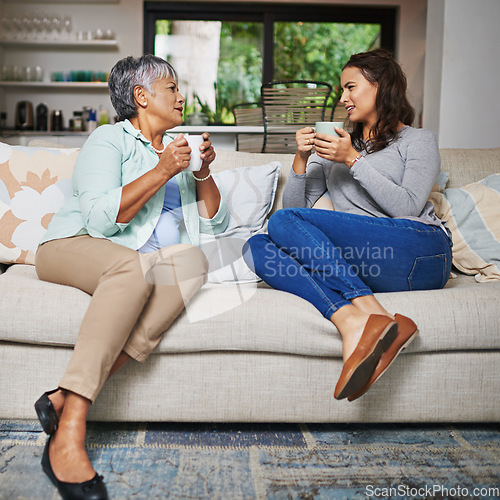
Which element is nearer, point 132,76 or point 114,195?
point 114,195

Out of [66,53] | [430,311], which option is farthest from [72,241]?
[66,53]

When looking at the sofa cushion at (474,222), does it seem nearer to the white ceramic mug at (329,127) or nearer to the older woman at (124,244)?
the white ceramic mug at (329,127)

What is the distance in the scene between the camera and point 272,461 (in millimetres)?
1304

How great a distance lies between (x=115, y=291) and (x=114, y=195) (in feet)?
0.98

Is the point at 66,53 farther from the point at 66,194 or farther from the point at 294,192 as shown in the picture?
the point at 294,192

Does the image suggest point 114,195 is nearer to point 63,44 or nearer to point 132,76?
point 132,76

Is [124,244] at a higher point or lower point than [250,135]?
lower

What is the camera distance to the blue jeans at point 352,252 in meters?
1.46

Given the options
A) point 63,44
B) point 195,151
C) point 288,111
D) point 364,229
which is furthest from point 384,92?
point 63,44

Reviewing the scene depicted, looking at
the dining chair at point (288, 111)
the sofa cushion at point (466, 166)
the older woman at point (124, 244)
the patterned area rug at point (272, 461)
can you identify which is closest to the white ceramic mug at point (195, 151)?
the older woman at point (124, 244)

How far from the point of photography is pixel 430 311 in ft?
4.67

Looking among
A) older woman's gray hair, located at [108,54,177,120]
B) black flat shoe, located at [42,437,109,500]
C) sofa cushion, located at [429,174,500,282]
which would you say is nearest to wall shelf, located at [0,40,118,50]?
older woman's gray hair, located at [108,54,177,120]

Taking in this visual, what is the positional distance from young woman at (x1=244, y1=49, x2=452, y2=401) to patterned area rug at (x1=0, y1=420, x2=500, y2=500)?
181 millimetres

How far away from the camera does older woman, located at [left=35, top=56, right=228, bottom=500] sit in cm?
119
